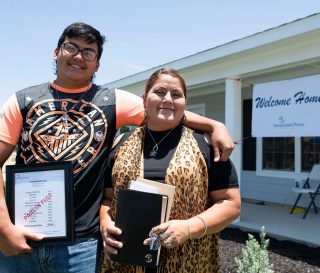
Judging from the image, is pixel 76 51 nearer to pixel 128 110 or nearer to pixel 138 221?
pixel 128 110

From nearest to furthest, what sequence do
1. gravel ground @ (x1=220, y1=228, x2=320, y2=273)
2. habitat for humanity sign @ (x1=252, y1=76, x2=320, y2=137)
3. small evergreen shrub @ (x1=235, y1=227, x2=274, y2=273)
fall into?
1. small evergreen shrub @ (x1=235, y1=227, x2=274, y2=273)
2. gravel ground @ (x1=220, y1=228, x2=320, y2=273)
3. habitat for humanity sign @ (x1=252, y1=76, x2=320, y2=137)

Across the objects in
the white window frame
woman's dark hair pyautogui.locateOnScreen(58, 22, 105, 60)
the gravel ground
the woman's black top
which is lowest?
the gravel ground

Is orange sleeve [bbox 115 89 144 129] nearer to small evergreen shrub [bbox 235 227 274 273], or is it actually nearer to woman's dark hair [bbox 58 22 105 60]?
woman's dark hair [bbox 58 22 105 60]

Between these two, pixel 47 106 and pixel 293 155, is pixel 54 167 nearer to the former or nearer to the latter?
pixel 47 106

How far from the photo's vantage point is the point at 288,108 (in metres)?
Result: 5.73

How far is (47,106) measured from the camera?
1.96m

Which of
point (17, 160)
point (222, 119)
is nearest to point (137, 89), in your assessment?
point (222, 119)

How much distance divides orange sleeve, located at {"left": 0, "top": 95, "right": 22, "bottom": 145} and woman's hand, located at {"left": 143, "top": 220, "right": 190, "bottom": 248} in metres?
0.85

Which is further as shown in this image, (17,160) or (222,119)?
(222,119)

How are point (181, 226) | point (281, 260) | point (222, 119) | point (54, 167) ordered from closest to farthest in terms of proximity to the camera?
point (181, 226), point (54, 167), point (281, 260), point (222, 119)

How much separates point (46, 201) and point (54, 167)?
0.56 feet

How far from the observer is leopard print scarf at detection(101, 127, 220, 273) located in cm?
177

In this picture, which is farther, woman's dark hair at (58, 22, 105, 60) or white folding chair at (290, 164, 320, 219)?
white folding chair at (290, 164, 320, 219)

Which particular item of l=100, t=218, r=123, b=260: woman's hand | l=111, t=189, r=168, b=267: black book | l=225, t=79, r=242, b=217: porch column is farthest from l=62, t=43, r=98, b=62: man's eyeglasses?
l=225, t=79, r=242, b=217: porch column
